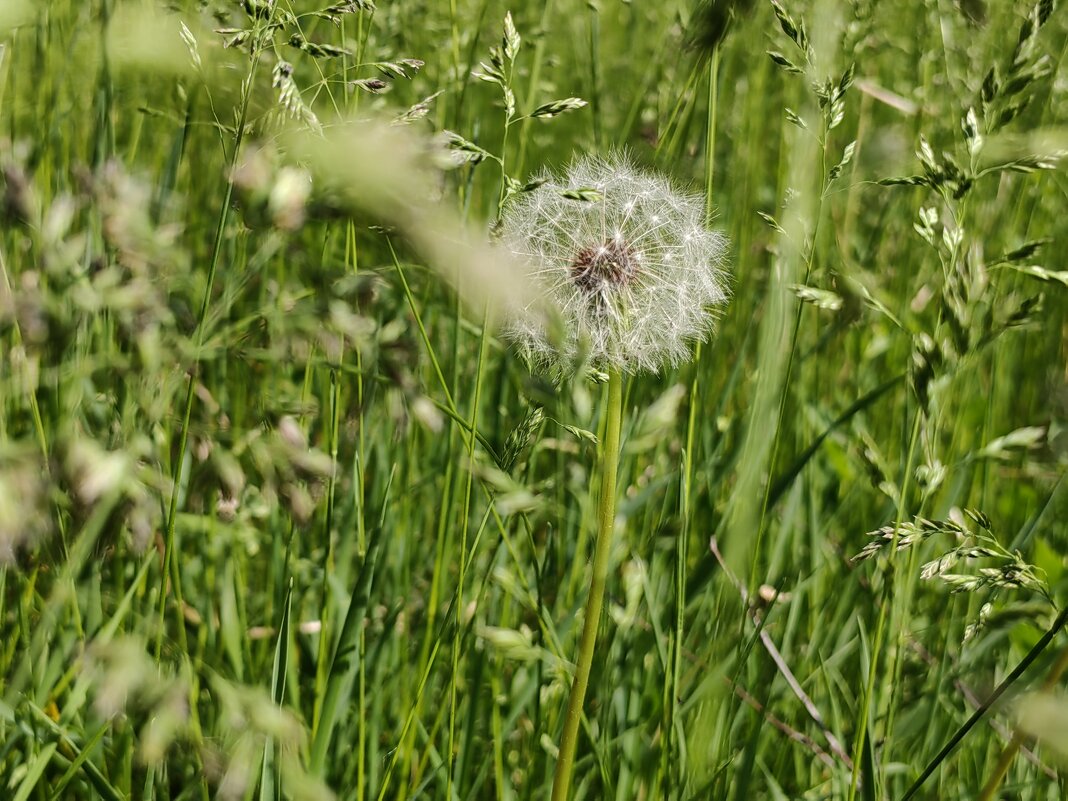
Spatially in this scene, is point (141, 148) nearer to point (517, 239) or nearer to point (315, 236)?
point (315, 236)

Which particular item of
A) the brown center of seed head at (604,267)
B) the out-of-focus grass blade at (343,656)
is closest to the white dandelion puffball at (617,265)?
the brown center of seed head at (604,267)

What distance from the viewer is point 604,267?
1.16 meters

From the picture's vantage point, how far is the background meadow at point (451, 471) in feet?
3.03

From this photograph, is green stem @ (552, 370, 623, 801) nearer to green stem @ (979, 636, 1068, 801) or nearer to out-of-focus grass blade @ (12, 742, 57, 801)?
green stem @ (979, 636, 1068, 801)

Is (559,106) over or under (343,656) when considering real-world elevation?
over

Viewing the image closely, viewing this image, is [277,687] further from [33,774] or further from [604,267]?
[604,267]

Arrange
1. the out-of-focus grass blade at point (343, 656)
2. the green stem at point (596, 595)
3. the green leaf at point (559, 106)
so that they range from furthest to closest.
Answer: the out-of-focus grass blade at point (343, 656), the green leaf at point (559, 106), the green stem at point (596, 595)

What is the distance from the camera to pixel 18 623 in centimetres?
130

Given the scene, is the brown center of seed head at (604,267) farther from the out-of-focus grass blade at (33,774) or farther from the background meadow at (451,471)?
the out-of-focus grass blade at (33,774)

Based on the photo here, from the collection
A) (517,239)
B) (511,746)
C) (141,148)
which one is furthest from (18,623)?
(141,148)

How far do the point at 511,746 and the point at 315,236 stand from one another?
4.45ft

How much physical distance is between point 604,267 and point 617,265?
0.02 meters

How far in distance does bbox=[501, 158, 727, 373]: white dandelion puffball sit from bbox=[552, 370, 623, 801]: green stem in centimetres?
13

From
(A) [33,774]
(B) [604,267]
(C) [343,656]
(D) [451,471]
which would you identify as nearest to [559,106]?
(B) [604,267]
